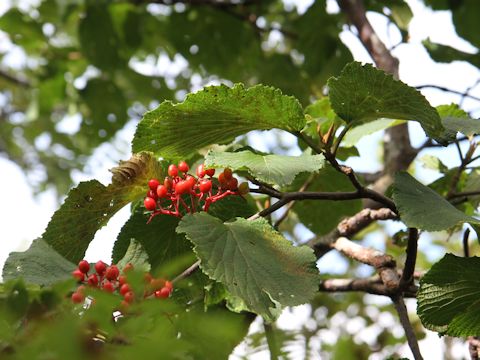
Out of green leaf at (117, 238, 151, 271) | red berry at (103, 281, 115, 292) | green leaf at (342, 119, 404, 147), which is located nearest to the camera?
red berry at (103, 281, 115, 292)

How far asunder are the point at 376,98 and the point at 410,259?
28cm

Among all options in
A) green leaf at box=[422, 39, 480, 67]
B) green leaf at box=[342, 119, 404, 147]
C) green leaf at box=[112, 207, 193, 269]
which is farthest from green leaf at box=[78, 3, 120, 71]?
green leaf at box=[112, 207, 193, 269]

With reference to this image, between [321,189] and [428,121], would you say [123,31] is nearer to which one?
[321,189]

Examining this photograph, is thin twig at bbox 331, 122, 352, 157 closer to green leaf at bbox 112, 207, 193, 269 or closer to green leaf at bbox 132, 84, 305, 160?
green leaf at bbox 132, 84, 305, 160

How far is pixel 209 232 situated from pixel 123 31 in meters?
1.99

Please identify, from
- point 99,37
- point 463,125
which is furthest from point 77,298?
point 99,37

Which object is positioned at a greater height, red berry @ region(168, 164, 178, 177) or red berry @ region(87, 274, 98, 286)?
red berry @ region(168, 164, 178, 177)

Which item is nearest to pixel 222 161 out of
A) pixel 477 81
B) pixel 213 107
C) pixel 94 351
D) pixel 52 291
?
pixel 213 107

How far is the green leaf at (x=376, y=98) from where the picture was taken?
96 cm

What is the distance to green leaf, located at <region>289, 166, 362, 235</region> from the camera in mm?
1469

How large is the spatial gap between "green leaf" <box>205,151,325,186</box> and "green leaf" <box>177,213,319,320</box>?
3.2 inches

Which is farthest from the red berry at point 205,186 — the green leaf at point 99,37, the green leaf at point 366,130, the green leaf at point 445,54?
the green leaf at point 99,37

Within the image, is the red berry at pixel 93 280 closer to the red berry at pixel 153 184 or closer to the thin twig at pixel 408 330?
the red berry at pixel 153 184

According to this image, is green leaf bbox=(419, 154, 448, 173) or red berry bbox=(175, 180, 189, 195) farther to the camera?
green leaf bbox=(419, 154, 448, 173)
